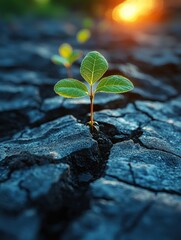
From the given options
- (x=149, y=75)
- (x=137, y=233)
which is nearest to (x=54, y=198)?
(x=137, y=233)

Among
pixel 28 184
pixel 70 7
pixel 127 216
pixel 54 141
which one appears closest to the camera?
pixel 127 216

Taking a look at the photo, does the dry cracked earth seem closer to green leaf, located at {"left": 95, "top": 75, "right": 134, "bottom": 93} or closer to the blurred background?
green leaf, located at {"left": 95, "top": 75, "right": 134, "bottom": 93}

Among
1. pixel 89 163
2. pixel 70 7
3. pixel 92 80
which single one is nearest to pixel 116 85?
pixel 92 80

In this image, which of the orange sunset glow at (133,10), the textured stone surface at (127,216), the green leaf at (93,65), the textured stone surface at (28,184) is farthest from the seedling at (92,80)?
the orange sunset glow at (133,10)

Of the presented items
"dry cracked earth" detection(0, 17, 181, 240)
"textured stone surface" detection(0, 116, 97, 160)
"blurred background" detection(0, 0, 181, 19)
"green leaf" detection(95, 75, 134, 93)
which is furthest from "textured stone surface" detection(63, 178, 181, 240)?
"blurred background" detection(0, 0, 181, 19)

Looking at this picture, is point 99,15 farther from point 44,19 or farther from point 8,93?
point 8,93

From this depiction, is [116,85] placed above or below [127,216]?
above

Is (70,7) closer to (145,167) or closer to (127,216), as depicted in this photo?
(145,167)
